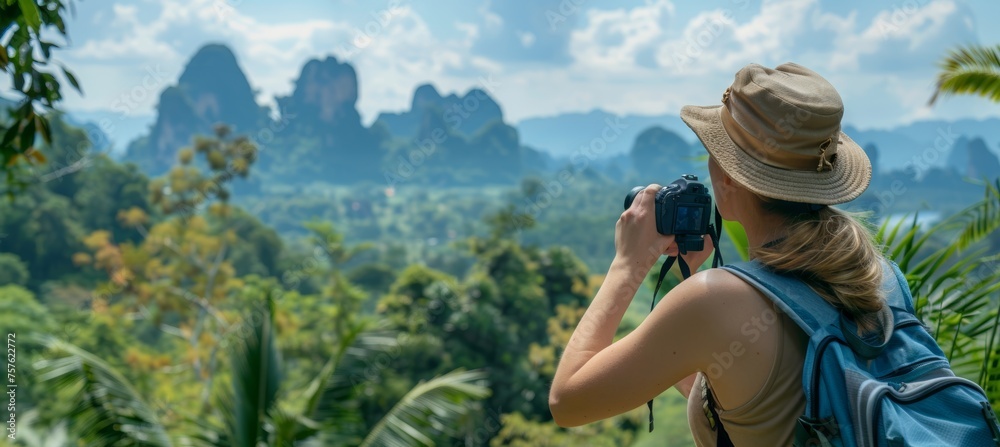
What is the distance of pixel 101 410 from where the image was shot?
3682mm

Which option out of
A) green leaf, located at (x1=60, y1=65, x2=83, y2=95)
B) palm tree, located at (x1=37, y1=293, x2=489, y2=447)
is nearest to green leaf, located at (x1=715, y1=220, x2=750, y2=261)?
green leaf, located at (x1=60, y1=65, x2=83, y2=95)

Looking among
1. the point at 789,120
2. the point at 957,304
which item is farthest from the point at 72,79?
the point at 957,304

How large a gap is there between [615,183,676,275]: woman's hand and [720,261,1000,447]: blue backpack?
15 centimetres

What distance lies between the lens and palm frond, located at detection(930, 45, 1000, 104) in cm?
439

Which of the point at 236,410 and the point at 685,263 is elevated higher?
the point at 685,263

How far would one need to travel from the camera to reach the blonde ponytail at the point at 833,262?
2.75ft

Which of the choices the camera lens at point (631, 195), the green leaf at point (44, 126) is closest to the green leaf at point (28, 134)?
the green leaf at point (44, 126)

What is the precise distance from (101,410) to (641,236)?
350 centimetres

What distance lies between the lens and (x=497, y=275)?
53.8 ft

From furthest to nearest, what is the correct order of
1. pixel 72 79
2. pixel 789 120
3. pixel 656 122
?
pixel 656 122, pixel 72 79, pixel 789 120

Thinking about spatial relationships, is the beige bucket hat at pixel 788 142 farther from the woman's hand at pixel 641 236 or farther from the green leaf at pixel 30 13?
the green leaf at pixel 30 13

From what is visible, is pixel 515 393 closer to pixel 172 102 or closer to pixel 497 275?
pixel 497 275

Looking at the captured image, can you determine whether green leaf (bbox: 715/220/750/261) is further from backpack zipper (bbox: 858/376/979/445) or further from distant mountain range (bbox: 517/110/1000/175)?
distant mountain range (bbox: 517/110/1000/175)

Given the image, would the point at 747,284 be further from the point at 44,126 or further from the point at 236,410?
the point at 236,410
